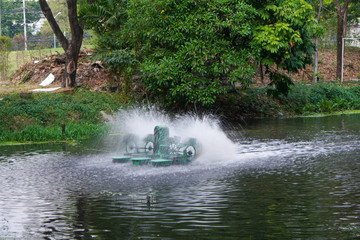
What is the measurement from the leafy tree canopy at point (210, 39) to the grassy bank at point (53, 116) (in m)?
2.67

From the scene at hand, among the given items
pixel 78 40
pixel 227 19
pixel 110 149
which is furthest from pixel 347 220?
pixel 78 40

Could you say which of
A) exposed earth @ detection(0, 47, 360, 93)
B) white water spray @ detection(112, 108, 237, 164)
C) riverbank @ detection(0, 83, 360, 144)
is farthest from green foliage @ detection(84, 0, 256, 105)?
exposed earth @ detection(0, 47, 360, 93)

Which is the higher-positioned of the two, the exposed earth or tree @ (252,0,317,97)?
tree @ (252,0,317,97)

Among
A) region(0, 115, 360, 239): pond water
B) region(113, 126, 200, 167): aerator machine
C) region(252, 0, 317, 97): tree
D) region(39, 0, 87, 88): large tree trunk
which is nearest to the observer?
region(0, 115, 360, 239): pond water

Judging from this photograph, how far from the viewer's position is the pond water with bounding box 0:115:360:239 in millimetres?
7930

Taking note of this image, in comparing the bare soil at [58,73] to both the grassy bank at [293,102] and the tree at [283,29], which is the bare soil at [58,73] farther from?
the tree at [283,29]

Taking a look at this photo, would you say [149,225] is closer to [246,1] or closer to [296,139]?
[296,139]

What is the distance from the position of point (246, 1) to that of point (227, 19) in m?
1.78

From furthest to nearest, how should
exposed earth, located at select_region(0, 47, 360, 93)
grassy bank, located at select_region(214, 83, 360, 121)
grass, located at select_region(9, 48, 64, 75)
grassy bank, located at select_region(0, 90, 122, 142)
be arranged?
grass, located at select_region(9, 48, 64, 75)
grassy bank, located at select_region(214, 83, 360, 121)
exposed earth, located at select_region(0, 47, 360, 93)
grassy bank, located at select_region(0, 90, 122, 142)

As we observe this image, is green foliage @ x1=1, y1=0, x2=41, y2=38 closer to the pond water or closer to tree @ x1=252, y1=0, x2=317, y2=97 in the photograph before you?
tree @ x1=252, y1=0, x2=317, y2=97

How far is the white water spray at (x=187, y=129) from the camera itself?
15.6 meters

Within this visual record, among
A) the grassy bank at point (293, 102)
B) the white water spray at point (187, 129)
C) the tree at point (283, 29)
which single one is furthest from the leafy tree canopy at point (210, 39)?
the grassy bank at point (293, 102)

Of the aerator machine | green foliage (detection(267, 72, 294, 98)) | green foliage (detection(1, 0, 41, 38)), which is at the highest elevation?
green foliage (detection(1, 0, 41, 38))

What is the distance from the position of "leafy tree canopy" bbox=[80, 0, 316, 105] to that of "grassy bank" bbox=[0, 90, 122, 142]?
267 centimetres
